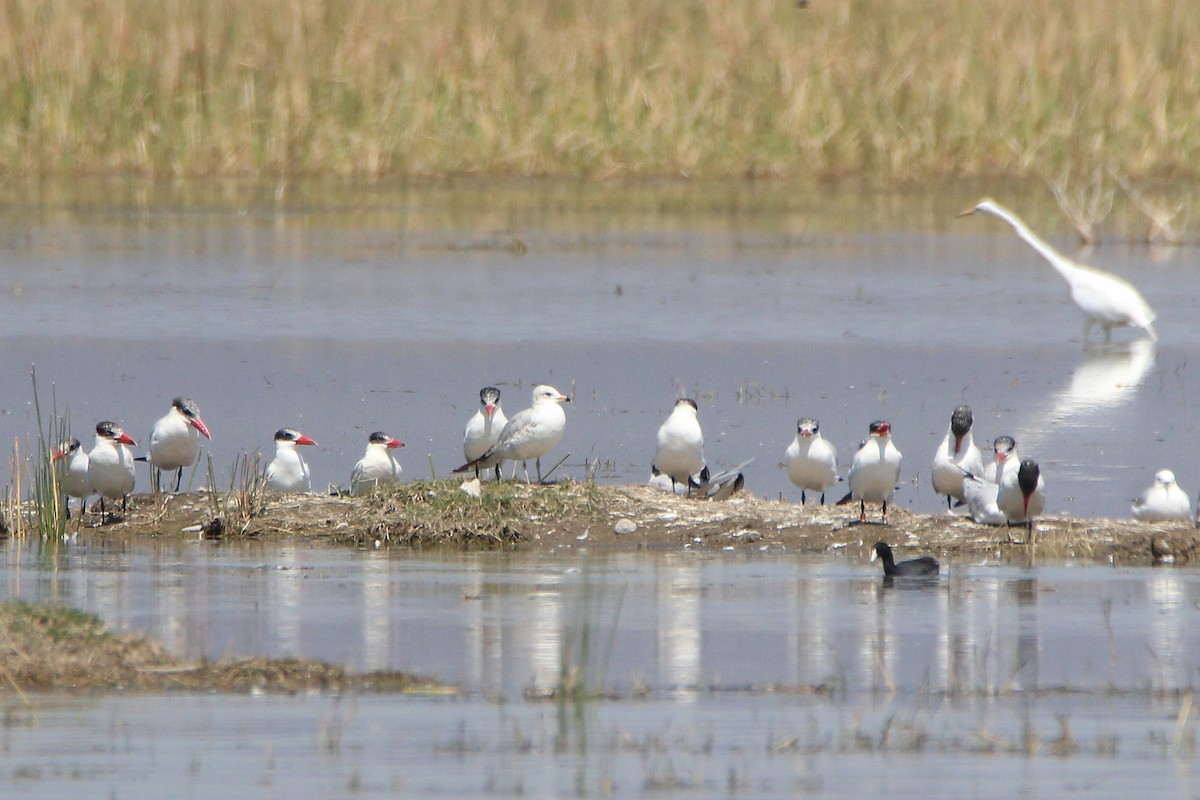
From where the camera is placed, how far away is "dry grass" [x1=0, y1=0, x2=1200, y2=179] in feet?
90.7

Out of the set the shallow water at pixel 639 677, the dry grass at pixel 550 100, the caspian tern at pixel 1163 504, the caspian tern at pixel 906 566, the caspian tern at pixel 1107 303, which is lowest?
the shallow water at pixel 639 677

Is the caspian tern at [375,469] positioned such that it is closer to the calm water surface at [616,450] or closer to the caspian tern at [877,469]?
the calm water surface at [616,450]

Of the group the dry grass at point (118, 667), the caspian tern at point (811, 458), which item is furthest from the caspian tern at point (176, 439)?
the dry grass at point (118, 667)

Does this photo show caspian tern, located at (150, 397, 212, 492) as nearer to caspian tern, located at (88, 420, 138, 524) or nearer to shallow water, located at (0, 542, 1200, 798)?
caspian tern, located at (88, 420, 138, 524)

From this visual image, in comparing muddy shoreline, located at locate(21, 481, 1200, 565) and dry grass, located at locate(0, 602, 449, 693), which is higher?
muddy shoreline, located at locate(21, 481, 1200, 565)

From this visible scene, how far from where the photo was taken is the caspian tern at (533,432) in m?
12.8

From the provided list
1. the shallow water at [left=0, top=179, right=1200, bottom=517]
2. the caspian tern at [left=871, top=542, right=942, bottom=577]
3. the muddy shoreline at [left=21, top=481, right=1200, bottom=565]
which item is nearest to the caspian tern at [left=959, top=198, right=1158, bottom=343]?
the shallow water at [left=0, top=179, right=1200, bottom=517]

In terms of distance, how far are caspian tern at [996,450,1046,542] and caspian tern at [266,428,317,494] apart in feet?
12.2

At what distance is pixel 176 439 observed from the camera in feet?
40.7

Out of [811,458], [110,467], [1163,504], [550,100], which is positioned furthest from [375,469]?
[550,100]

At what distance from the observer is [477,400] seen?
1531 centimetres

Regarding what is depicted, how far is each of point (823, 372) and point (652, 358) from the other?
1.41 metres

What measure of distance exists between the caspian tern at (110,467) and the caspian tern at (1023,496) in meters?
4.49

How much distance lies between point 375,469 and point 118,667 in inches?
189
